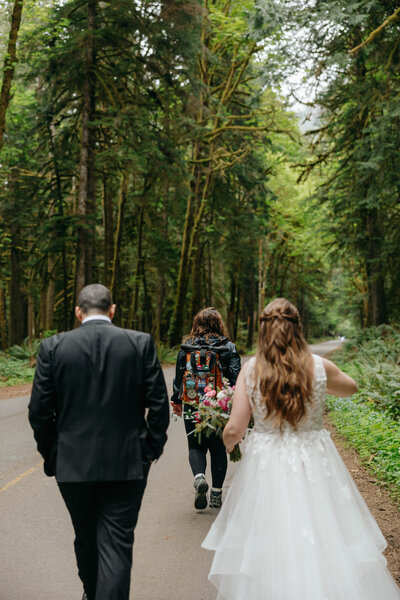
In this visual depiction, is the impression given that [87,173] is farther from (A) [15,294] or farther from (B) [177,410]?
(B) [177,410]

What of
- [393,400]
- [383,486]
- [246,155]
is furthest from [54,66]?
[383,486]

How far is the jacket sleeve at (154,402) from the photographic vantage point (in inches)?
136

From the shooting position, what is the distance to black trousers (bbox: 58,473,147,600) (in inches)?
128

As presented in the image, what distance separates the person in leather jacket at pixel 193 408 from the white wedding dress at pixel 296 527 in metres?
2.41

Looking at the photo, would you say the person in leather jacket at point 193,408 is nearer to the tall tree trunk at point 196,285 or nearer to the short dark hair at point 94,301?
the short dark hair at point 94,301

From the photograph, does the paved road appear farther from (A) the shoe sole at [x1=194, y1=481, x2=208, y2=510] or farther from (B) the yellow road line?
(A) the shoe sole at [x1=194, y1=481, x2=208, y2=510]

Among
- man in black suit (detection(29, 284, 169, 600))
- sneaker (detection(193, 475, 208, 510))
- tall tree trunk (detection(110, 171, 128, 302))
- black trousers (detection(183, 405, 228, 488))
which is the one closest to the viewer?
→ man in black suit (detection(29, 284, 169, 600))

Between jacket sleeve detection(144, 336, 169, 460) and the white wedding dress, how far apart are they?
566 mm


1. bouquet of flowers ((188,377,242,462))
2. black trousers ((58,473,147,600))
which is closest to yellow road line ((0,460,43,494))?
bouquet of flowers ((188,377,242,462))

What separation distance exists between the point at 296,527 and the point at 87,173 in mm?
16360

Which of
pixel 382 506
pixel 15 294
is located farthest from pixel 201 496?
pixel 15 294

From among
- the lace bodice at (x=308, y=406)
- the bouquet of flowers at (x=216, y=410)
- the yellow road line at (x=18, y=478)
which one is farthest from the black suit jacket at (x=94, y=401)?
the yellow road line at (x=18, y=478)

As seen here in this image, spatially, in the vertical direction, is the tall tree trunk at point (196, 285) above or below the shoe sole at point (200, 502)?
above

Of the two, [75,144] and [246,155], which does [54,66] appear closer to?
[75,144]
